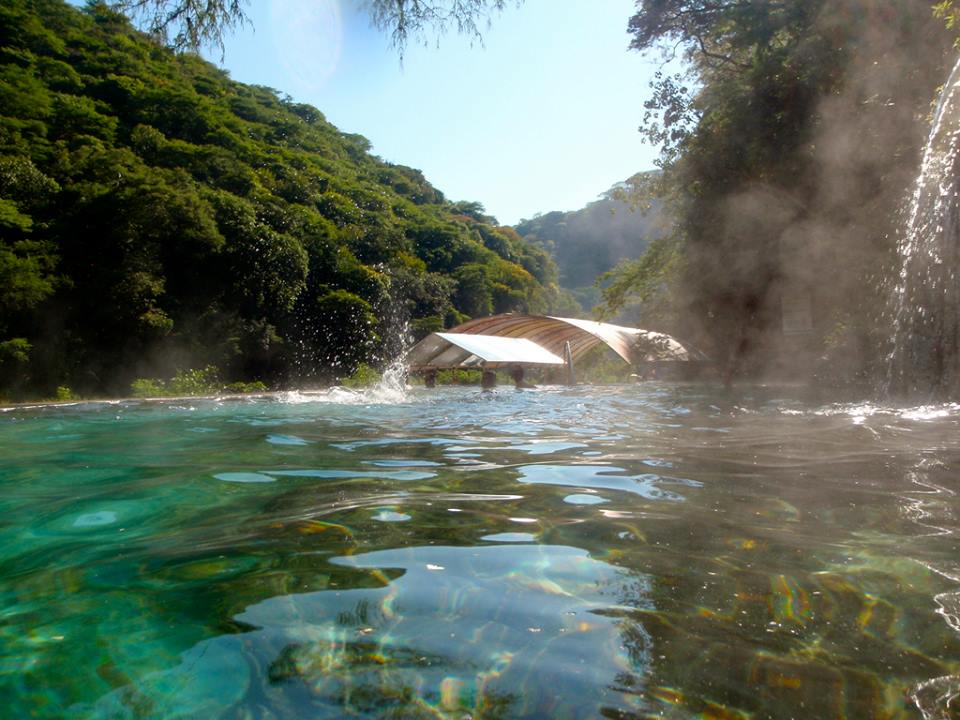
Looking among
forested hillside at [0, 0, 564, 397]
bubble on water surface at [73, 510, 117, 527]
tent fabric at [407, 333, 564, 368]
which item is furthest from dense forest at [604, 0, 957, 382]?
forested hillside at [0, 0, 564, 397]

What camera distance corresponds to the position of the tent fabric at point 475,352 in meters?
11.8

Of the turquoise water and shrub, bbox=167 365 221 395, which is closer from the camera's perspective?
the turquoise water

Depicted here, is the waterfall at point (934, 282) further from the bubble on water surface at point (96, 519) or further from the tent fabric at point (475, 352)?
the bubble on water surface at point (96, 519)

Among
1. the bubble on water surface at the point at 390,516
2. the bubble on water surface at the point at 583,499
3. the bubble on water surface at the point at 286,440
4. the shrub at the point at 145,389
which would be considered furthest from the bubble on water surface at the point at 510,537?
the shrub at the point at 145,389

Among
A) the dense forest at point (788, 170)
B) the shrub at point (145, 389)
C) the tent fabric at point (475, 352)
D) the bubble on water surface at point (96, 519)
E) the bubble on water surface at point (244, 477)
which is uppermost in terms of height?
the dense forest at point (788, 170)

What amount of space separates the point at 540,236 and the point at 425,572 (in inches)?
3837

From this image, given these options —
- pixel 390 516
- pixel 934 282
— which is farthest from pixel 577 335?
pixel 390 516

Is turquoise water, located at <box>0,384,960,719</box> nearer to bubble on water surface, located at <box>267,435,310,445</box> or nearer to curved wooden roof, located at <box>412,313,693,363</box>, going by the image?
bubble on water surface, located at <box>267,435,310,445</box>

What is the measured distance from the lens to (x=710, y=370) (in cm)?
1622

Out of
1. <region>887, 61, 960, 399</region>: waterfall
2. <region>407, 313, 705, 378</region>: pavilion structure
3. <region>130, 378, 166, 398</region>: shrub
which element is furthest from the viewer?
<region>130, 378, 166, 398</region>: shrub

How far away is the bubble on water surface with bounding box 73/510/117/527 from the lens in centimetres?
246

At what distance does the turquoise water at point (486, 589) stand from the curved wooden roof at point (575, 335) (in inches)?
433

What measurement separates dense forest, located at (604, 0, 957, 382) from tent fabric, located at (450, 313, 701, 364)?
1.46 metres

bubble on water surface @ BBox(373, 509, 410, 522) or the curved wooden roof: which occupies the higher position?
the curved wooden roof
